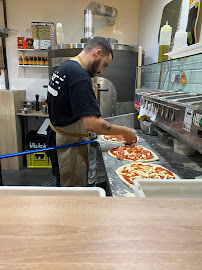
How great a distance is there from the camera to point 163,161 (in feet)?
5.14

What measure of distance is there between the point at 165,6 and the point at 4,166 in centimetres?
362

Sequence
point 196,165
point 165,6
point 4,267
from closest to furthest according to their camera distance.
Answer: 1. point 4,267
2. point 196,165
3. point 165,6

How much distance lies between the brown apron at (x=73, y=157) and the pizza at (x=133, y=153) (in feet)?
1.02

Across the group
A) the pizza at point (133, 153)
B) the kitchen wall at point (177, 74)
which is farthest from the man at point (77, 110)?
the kitchen wall at point (177, 74)

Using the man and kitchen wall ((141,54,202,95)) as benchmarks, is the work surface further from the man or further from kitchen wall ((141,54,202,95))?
kitchen wall ((141,54,202,95))

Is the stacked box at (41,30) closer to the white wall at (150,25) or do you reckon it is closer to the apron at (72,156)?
the white wall at (150,25)

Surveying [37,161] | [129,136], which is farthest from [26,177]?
[129,136]

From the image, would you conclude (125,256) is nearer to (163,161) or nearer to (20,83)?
(163,161)

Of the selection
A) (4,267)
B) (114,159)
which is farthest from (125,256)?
(114,159)

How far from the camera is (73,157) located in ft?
6.06

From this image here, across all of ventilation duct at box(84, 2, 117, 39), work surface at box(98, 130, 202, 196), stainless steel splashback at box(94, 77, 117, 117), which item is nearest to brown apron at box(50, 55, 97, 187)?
work surface at box(98, 130, 202, 196)

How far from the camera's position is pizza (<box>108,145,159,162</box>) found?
1603mm

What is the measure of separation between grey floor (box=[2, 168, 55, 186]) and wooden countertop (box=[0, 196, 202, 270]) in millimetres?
2787

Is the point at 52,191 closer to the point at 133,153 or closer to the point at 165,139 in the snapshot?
the point at 133,153
